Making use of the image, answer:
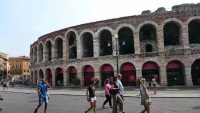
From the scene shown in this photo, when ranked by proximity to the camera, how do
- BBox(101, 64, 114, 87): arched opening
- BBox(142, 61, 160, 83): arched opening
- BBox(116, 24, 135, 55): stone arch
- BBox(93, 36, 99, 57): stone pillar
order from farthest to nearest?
1. BBox(116, 24, 135, 55): stone arch
2. BBox(93, 36, 99, 57): stone pillar
3. BBox(101, 64, 114, 87): arched opening
4. BBox(142, 61, 160, 83): arched opening

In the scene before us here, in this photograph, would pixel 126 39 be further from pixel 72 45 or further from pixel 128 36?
pixel 72 45

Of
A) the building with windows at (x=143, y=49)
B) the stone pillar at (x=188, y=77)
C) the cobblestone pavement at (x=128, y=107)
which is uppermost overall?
the building with windows at (x=143, y=49)

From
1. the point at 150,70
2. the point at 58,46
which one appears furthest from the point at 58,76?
the point at 150,70

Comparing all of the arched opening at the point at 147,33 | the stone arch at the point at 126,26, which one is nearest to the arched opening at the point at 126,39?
the stone arch at the point at 126,26

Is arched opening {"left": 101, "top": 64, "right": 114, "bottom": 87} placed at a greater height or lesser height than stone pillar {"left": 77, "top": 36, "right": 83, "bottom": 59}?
lesser

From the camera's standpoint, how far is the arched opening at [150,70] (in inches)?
881

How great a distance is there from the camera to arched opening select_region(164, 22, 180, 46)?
23891 millimetres

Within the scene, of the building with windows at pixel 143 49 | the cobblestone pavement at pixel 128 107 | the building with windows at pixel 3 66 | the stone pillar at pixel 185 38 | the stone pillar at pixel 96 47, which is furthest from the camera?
the building with windows at pixel 3 66

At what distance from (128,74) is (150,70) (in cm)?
324

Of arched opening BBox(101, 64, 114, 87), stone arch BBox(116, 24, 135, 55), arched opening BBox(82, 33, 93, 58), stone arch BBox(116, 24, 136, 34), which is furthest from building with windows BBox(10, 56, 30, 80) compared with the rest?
stone arch BBox(116, 24, 136, 34)

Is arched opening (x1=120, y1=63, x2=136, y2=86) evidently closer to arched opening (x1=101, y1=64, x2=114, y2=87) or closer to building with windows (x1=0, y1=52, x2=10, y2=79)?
arched opening (x1=101, y1=64, x2=114, y2=87)

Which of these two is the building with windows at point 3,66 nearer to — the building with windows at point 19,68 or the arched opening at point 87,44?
the building with windows at point 19,68

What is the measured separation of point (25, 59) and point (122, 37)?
68.3 m

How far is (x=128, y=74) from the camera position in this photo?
23.6 meters
